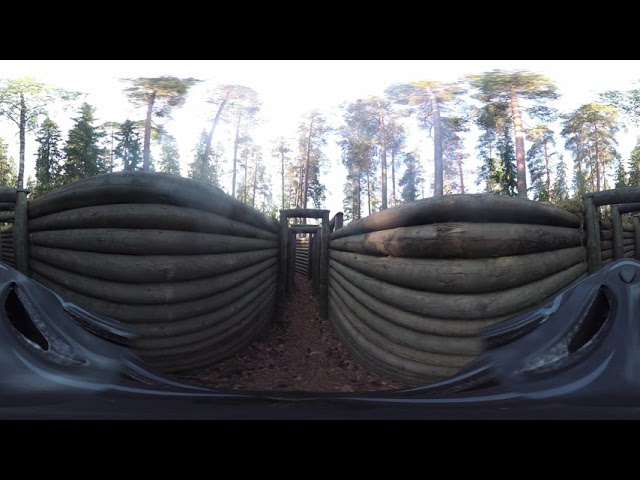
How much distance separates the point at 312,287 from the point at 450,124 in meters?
0.85

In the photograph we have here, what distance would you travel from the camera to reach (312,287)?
1.20m

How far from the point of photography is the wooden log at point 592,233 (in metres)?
0.77

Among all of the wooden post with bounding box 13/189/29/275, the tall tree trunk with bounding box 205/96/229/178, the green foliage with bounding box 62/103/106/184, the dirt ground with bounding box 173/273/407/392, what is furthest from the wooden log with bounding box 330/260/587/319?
the wooden post with bounding box 13/189/29/275

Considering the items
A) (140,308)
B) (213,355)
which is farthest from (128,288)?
(213,355)

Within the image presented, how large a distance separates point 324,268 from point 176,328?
72 centimetres

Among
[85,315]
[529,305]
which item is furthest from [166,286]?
[529,305]

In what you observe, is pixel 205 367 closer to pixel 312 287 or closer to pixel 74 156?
pixel 312 287

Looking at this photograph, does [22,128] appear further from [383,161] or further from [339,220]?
[383,161]

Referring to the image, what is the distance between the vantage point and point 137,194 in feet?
2.45

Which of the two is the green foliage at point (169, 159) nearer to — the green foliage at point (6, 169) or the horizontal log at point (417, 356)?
the green foliage at point (6, 169)

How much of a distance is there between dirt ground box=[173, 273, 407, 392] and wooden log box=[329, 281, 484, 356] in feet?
0.42

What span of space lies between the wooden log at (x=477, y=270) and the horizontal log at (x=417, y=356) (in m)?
0.20

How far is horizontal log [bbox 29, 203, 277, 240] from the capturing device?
0.74m

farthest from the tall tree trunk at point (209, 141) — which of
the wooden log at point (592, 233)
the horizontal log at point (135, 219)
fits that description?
the wooden log at point (592, 233)
